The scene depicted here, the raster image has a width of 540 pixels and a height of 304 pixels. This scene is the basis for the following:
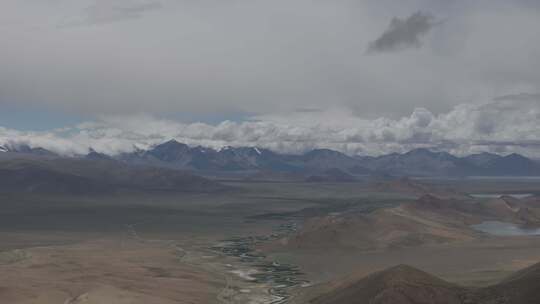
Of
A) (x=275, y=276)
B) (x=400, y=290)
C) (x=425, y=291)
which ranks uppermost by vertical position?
(x=400, y=290)

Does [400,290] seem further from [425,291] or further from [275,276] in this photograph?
[275,276]

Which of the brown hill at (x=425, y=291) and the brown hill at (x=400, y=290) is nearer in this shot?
the brown hill at (x=425, y=291)

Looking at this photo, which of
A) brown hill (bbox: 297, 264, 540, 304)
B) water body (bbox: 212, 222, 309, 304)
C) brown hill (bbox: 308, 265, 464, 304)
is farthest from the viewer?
water body (bbox: 212, 222, 309, 304)

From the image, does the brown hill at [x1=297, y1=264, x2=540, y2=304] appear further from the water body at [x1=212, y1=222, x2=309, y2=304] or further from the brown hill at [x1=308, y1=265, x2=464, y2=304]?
the water body at [x1=212, y1=222, x2=309, y2=304]

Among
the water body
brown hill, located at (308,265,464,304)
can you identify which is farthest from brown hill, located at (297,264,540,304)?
the water body

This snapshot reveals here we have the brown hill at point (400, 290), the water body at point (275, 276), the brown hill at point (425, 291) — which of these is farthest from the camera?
the water body at point (275, 276)

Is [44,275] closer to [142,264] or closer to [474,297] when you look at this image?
[142,264]

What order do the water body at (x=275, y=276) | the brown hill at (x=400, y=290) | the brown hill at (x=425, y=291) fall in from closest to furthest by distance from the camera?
the brown hill at (x=425, y=291) → the brown hill at (x=400, y=290) → the water body at (x=275, y=276)

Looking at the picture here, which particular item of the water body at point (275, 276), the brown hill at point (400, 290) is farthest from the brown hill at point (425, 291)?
the water body at point (275, 276)

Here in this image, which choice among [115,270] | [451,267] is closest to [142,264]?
[115,270]

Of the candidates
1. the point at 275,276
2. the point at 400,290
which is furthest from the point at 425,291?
the point at 275,276

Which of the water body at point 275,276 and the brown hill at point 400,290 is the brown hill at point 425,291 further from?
the water body at point 275,276
